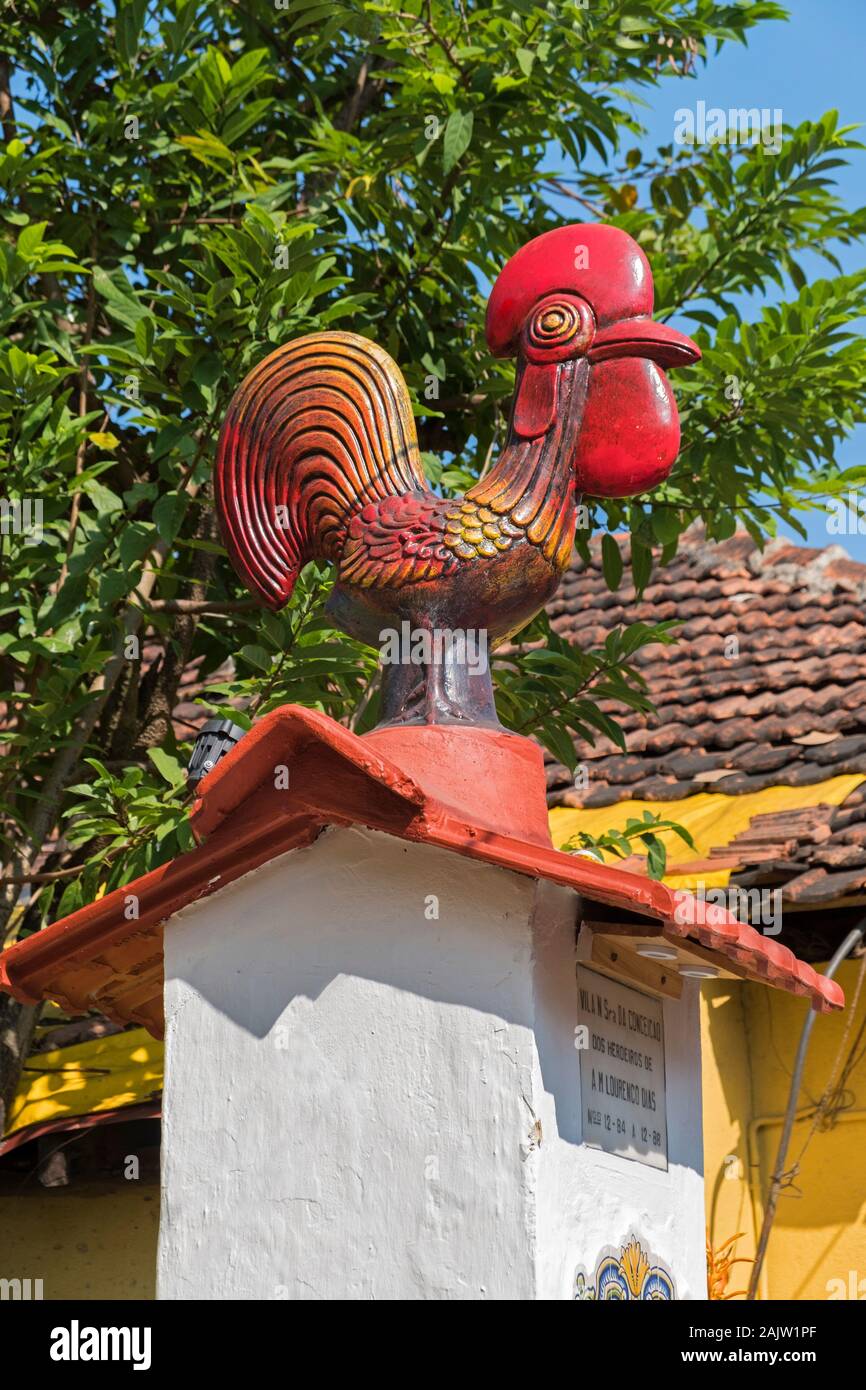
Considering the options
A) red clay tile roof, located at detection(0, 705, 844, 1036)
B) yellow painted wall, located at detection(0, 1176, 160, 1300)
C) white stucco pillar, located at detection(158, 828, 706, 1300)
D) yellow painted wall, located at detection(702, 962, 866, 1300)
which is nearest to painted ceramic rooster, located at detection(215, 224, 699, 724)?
red clay tile roof, located at detection(0, 705, 844, 1036)

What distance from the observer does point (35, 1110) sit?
23.9 feet

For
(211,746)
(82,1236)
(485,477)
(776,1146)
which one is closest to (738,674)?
(776,1146)

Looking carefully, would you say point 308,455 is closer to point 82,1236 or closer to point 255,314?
point 255,314

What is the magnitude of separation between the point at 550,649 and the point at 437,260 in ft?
4.76

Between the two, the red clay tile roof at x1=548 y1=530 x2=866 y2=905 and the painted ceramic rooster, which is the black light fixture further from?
the red clay tile roof at x1=548 y1=530 x2=866 y2=905

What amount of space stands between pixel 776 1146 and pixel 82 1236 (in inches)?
122

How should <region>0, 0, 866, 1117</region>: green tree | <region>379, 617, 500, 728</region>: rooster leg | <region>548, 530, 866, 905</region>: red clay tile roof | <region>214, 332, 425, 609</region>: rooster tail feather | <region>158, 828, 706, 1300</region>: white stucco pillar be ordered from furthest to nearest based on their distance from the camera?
<region>548, 530, 866, 905</region>: red clay tile roof → <region>0, 0, 866, 1117</region>: green tree → <region>214, 332, 425, 609</region>: rooster tail feather → <region>379, 617, 500, 728</region>: rooster leg → <region>158, 828, 706, 1300</region>: white stucco pillar

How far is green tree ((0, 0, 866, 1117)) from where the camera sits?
5.21 meters

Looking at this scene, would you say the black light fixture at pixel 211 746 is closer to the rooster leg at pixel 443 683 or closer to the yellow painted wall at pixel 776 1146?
the rooster leg at pixel 443 683

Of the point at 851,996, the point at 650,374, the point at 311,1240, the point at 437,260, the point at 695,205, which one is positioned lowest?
the point at 311,1240

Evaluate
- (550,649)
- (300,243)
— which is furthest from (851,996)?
(300,243)

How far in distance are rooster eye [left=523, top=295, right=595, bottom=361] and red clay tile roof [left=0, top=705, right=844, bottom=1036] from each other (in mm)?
956

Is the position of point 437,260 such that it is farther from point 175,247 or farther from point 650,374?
point 650,374

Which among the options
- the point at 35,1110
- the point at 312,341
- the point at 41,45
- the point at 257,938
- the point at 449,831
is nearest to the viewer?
the point at 449,831
